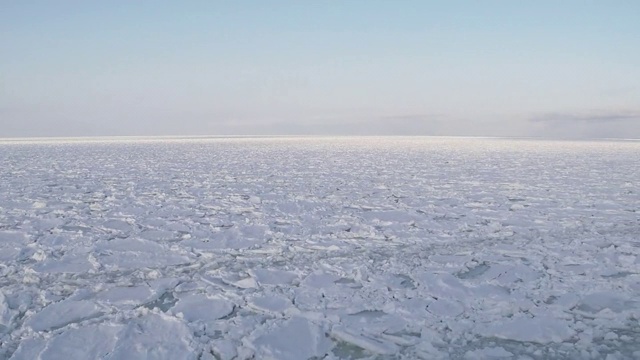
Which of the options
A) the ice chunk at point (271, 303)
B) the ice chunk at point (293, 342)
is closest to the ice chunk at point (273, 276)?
the ice chunk at point (271, 303)

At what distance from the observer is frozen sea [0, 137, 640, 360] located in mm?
2760

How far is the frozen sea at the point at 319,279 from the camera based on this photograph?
2760mm

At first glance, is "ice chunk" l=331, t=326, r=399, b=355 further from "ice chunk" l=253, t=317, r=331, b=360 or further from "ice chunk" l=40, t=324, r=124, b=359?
"ice chunk" l=40, t=324, r=124, b=359

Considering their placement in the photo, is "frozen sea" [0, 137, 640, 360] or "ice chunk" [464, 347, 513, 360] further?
"frozen sea" [0, 137, 640, 360]

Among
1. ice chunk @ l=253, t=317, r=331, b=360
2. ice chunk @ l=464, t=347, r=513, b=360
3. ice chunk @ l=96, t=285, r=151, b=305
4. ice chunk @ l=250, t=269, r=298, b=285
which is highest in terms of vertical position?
ice chunk @ l=250, t=269, r=298, b=285

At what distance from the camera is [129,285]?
371cm

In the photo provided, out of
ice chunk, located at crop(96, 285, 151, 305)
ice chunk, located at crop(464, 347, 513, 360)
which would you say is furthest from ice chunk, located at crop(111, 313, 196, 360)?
ice chunk, located at crop(464, 347, 513, 360)

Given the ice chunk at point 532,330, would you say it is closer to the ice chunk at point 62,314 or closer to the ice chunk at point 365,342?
the ice chunk at point 365,342

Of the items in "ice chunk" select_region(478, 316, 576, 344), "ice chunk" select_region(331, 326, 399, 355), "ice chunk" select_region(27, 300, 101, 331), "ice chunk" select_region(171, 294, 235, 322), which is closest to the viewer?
"ice chunk" select_region(331, 326, 399, 355)

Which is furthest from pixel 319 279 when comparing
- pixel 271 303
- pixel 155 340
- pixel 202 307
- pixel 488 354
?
pixel 488 354

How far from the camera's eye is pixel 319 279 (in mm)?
3848

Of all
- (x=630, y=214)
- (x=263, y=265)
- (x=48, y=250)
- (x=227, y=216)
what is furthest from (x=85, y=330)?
(x=630, y=214)

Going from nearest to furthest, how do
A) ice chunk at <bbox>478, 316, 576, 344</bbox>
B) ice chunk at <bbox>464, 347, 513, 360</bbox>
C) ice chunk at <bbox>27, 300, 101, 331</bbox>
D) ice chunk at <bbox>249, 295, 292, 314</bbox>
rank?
ice chunk at <bbox>464, 347, 513, 360</bbox>, ice chunk at <bbox>478, 316, 576, 344</bbox>, ice chunk at <bbox>27, 300, 101, 331</bbox>, ice chunk at <bbox>249, 295, 292, 314</bbox>

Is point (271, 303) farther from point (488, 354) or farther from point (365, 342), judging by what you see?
point (488, 354)
